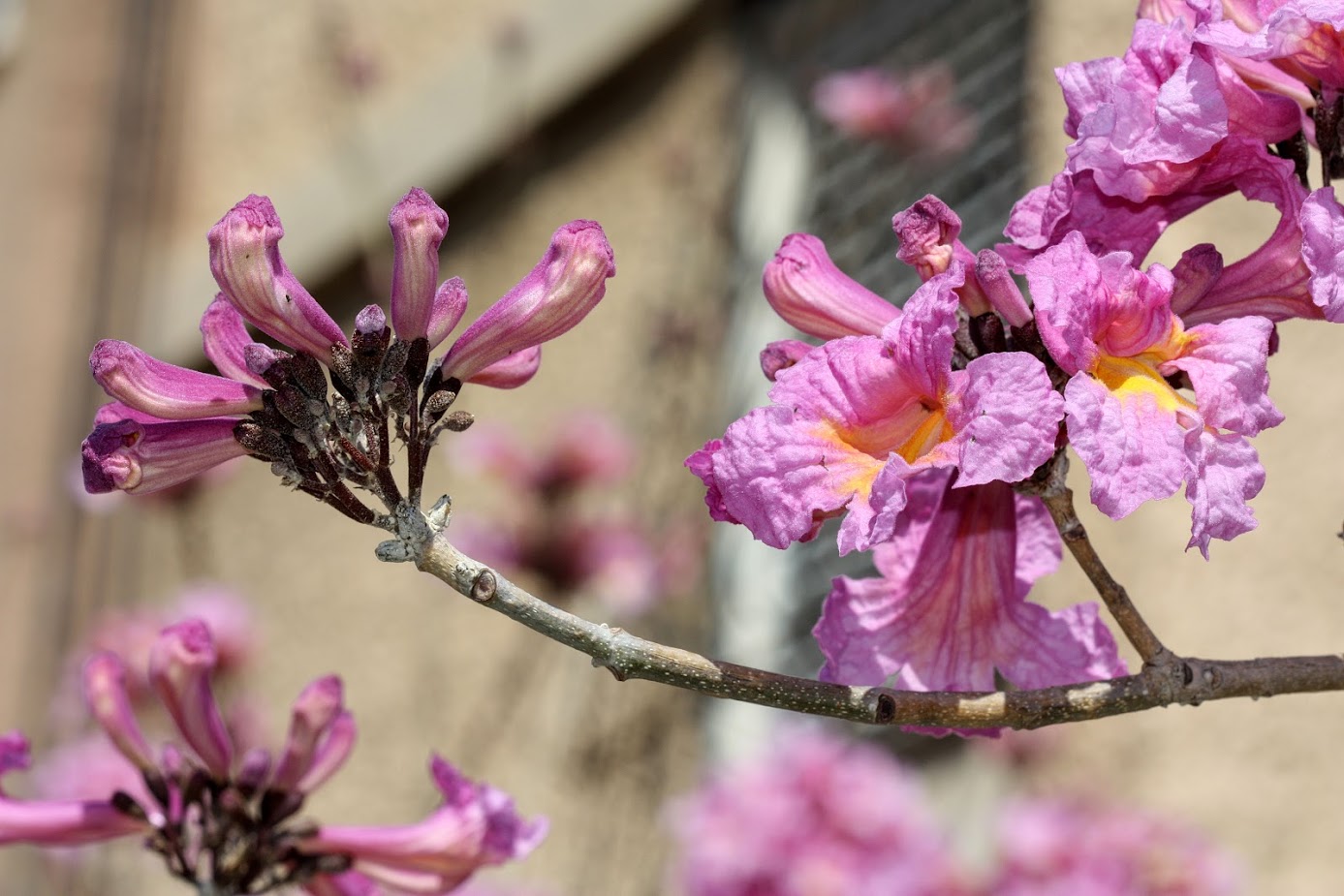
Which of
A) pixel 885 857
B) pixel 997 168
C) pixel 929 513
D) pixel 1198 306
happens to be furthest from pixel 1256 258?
pixel 997 168

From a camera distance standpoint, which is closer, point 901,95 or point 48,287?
point 901,95

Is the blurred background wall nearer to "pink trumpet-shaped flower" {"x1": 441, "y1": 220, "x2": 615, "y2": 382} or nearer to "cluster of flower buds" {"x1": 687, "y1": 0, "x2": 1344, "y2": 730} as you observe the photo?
"cluster of flower buds" {"x1": 687, "y1": 0, "x2": 1344, "y2": 730}

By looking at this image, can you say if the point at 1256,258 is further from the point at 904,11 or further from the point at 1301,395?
the point at 904,11

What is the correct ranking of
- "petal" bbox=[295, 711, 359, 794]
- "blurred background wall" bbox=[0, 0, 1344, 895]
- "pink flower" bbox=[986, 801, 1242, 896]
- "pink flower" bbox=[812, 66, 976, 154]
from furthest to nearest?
1. "pink flower" bbox=[812, 66, 976, 154]
2. "blurred background wall" bbox=[0, 0, 1344, 895]
3. "pink flower" bbox=[986, 801, 1242, 896]
4. "petal" bbox=[295, 711, 359, 794]

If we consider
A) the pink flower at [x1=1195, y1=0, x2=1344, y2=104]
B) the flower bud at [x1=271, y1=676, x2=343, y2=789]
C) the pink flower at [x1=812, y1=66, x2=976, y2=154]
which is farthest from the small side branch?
the pink flower at [x1=812, y1=66, x2=976, y2=154]

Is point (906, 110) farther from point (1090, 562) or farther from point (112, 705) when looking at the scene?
point (1090, 562)
